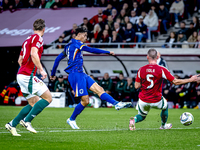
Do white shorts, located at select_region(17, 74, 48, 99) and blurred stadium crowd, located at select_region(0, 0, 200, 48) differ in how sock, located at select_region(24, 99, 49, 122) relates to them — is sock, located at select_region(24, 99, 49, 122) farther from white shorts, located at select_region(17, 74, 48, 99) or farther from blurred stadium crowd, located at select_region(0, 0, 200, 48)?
blurred stadium crowd, located at select_region(0, 0, 200, 48)

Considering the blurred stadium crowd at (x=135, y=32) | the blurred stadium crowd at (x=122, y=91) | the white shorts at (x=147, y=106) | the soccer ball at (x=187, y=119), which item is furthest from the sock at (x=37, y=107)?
the blurred stadium crowd at (x=135, y=32)

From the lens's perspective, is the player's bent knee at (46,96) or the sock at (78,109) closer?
the player's bent knee at (46,96)

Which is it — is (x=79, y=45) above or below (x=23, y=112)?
above

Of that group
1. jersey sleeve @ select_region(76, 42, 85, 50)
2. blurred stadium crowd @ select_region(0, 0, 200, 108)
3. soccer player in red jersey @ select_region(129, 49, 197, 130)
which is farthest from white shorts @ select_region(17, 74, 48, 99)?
blurred stadium crowd @ select_region(0, 0, 200, 108)

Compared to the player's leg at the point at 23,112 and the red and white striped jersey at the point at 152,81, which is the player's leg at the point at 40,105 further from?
the red and white striped jersey at the point at 152,81

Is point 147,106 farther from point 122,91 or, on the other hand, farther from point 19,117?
point 122,91

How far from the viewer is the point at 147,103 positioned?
739 centimetres

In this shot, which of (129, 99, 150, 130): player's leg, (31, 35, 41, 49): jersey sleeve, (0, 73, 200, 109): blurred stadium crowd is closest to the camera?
(31, 35, 41, 49): jersey sleeve

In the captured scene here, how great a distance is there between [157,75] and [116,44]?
11.5 meters

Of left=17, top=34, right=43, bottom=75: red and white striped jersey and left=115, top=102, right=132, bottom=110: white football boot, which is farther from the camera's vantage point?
left=115, top=102, right=132, bottom=110: white football boot

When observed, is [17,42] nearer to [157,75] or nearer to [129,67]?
[129,67]

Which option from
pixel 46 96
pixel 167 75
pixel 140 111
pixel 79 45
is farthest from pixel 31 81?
pixel 167 75

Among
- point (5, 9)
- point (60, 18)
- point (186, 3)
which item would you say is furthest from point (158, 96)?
point (5, 9)

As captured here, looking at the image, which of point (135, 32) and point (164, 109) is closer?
point (164, 109)
